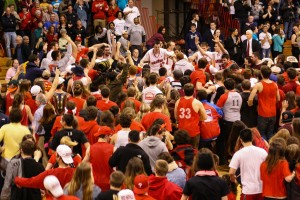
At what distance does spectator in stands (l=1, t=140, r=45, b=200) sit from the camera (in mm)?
10531

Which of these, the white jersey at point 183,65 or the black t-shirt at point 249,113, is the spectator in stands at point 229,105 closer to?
the black t-shirt at point 249,113

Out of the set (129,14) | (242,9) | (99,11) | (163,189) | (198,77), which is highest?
(99,11)

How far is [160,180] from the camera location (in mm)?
9688

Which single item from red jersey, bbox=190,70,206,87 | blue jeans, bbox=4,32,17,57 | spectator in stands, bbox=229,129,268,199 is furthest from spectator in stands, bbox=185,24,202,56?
spectator in stands, bbox=229,129,268,199

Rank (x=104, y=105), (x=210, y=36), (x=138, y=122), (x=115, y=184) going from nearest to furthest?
(x=115, y=184), (x=138, y=122), (x=104, y=105), (x=210, y=36)

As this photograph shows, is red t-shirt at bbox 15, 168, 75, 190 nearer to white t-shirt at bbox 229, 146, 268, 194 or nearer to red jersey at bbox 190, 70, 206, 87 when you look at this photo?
white t-shirt at bbox 229, 146, 268, 194

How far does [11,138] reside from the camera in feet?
38.8

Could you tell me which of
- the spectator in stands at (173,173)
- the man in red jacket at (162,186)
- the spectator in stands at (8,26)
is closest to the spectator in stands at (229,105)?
the spectator in stands at (173,173)

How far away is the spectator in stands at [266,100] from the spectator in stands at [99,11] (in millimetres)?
10850

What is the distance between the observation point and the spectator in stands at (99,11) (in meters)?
25.0

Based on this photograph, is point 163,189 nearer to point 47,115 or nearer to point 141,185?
point 141,185

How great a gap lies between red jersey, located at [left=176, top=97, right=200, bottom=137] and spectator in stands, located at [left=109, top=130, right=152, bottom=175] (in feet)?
10.2

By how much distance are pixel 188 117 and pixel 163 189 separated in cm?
402

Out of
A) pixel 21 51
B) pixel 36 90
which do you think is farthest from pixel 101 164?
pixel 21 51
